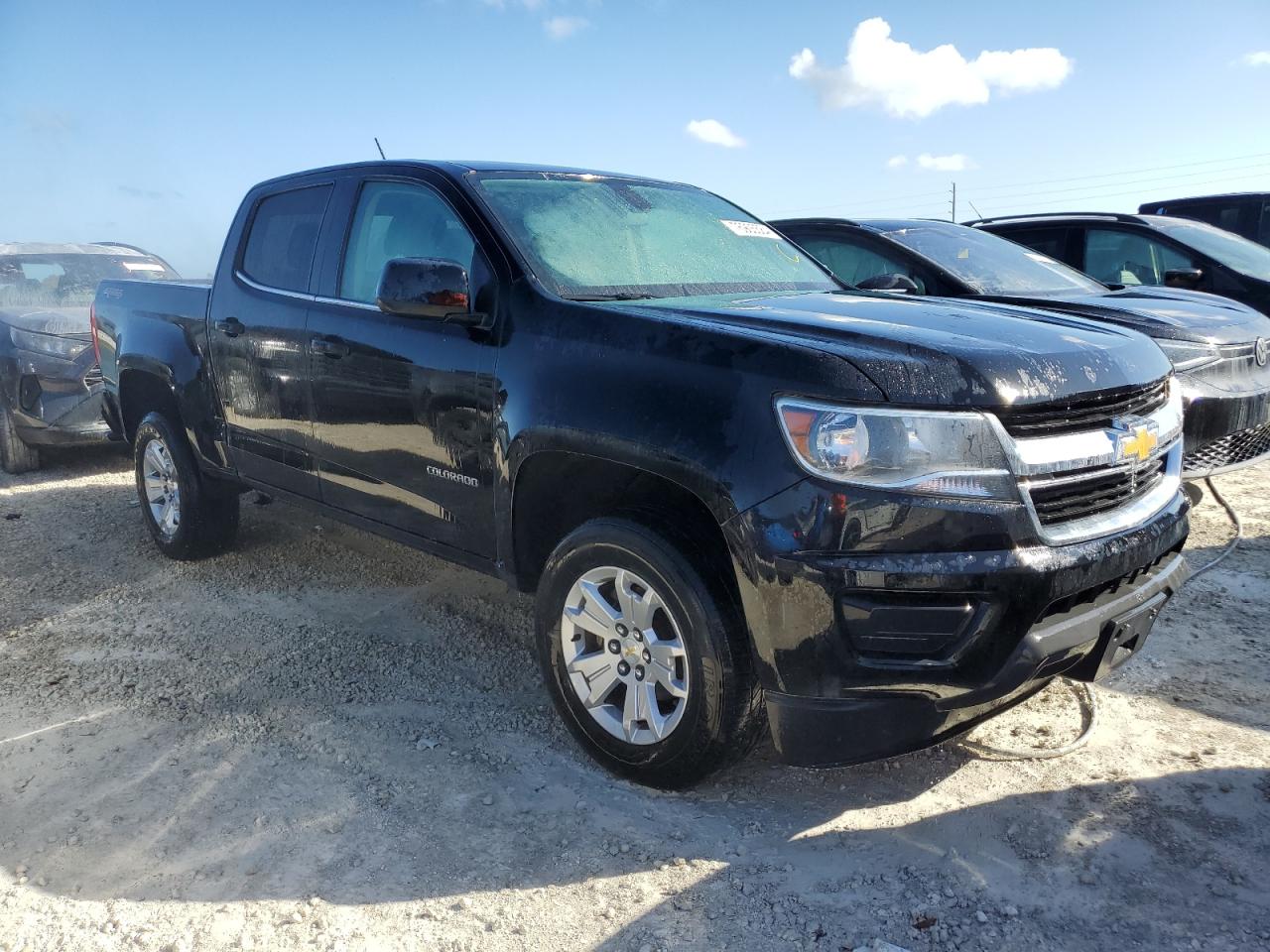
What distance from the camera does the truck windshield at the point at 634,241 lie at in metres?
3.22

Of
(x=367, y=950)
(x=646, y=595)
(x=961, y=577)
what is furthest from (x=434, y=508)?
(x=961, y=577)

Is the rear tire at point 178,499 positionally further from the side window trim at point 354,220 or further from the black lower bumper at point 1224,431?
the black lower bumper at point 1224,431

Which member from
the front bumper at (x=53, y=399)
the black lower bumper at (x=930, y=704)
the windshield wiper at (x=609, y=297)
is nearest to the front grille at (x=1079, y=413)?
the black lower bumper at (x=930, y=704)

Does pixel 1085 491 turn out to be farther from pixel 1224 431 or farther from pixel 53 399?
pixel 53 399

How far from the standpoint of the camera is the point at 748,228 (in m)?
4.08

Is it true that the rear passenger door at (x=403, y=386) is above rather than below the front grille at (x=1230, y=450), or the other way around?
above

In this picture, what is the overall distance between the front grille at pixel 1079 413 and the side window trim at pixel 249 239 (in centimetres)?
273

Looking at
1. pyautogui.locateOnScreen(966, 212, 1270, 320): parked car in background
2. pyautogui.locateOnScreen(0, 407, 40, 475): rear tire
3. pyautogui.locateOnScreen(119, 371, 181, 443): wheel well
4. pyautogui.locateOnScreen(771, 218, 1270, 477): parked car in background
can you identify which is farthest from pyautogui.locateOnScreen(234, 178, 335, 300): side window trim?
pyautogui.locateOnScreen(966, 212, 1270, 320): parked car in background

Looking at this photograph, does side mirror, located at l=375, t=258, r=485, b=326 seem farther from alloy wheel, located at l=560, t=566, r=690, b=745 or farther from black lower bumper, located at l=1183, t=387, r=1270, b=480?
black lower bumper, located at l=1183, t=387, r=1270, b=480

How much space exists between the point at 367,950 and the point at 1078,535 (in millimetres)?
1952

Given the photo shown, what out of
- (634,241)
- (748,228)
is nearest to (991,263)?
(748,228)

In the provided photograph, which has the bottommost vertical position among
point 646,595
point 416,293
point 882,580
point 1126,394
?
point 646,595

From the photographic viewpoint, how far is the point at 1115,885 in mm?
2379

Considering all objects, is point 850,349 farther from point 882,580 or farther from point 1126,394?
point 1126,394
